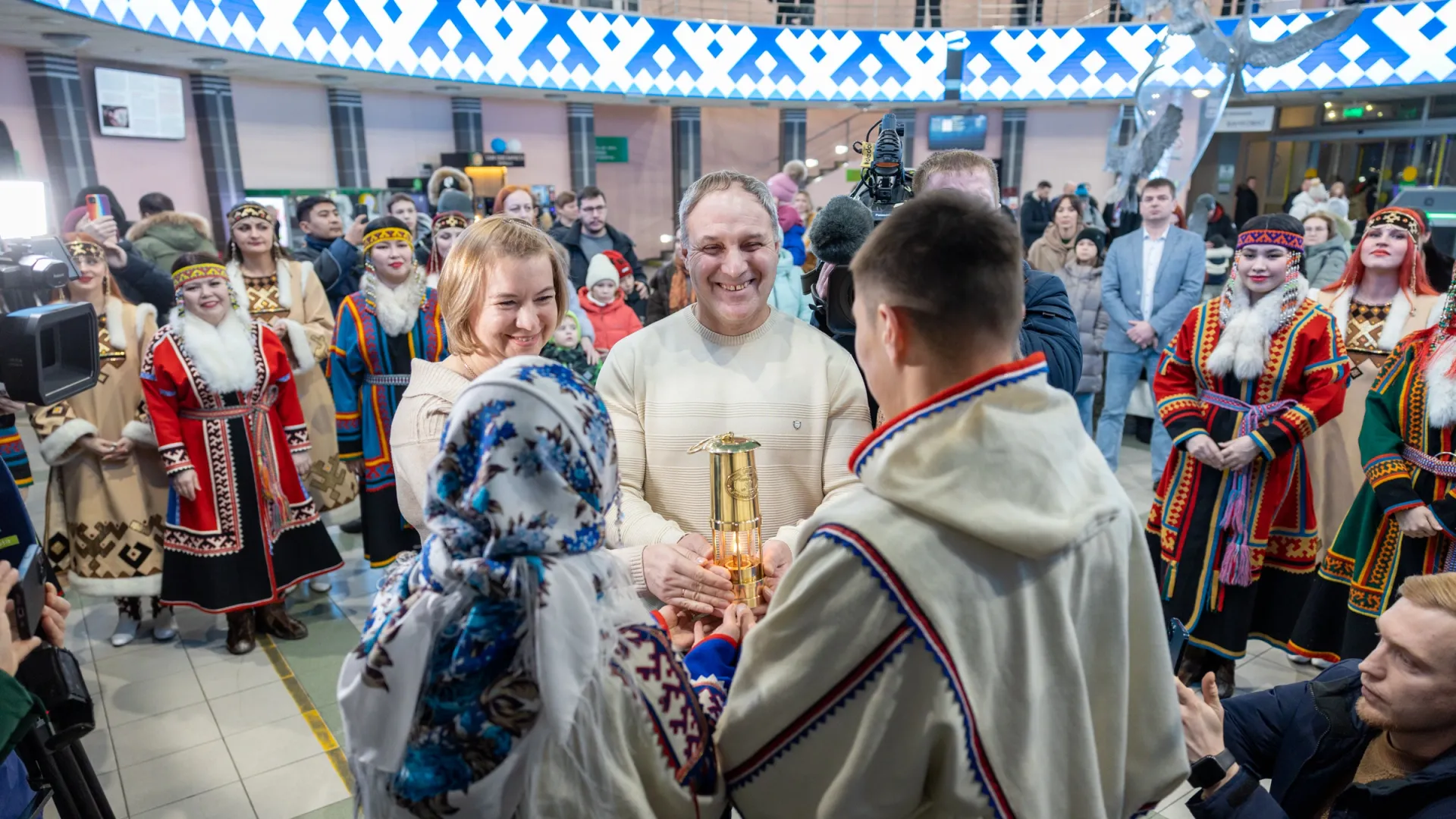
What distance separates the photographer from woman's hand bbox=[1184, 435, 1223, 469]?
2.95 meters

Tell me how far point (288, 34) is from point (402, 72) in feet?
5.14

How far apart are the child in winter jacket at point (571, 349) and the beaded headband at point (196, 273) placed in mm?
1336

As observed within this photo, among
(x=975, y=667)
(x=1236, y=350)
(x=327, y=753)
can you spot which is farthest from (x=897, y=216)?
(x=327, y=753)

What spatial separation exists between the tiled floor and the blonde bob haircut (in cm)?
173

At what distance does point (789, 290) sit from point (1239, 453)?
2.86m

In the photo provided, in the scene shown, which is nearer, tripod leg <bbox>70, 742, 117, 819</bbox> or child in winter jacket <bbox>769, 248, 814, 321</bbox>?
tripod leg <bbox>70, 742, 117, 819</bbox>

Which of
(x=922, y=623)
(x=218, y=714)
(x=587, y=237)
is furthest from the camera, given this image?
(x=587, y=237)

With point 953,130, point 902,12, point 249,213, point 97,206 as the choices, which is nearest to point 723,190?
point 249,213

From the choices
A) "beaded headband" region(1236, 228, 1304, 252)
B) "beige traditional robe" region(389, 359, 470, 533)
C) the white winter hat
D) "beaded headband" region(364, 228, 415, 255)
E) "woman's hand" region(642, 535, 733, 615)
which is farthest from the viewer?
the white winter hat

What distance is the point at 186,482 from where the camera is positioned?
328cm


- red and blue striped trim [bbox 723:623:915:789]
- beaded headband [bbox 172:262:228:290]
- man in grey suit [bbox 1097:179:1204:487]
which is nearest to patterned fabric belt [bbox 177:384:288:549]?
beaded headband [bbox 172:262:228:290]

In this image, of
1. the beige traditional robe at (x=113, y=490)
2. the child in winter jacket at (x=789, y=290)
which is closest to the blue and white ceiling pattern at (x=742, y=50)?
the beige traditional robe at (x=113, y=490)

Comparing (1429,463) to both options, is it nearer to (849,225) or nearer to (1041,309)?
(1041,309)

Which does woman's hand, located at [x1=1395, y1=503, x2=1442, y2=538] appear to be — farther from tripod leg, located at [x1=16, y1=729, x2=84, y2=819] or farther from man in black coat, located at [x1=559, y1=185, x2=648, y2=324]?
man in black coat, located at [x1=559, y1=185, x2=648, y2=324]
